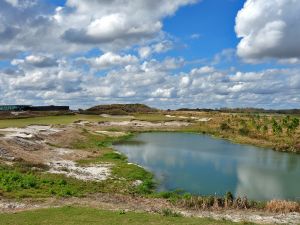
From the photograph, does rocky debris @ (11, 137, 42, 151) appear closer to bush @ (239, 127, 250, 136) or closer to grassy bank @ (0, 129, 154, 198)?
grassy bank @ (0, 129, 154, 198)

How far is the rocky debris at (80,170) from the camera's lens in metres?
45.6

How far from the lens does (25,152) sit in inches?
2281

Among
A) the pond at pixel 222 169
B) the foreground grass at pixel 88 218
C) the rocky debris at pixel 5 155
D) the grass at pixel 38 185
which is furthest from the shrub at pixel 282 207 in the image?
the rocky debris at pixel 5 155

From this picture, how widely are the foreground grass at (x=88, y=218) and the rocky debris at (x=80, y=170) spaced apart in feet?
51.5

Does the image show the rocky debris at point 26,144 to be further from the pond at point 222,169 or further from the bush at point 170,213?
the bush at point 170,213

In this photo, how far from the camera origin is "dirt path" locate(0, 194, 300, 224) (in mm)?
29000

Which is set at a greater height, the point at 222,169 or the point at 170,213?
the point at 170,213

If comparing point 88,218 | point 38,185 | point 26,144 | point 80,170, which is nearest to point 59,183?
point 38,185

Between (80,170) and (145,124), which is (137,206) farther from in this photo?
(145,124)

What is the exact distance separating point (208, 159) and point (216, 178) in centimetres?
1869

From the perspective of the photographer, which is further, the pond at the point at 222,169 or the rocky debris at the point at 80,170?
the rocky debris at the point at 80,170

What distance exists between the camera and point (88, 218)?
27.0 m

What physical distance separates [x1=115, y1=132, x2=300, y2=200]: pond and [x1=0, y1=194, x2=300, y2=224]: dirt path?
9.63 meters

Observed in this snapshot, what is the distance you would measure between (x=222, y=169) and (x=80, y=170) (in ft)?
66.0
